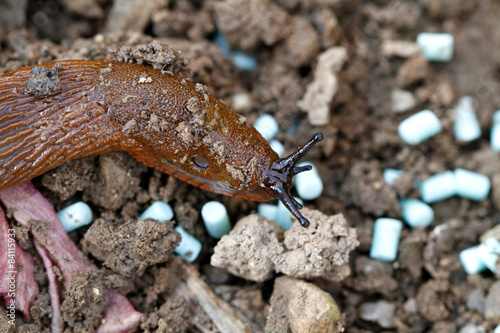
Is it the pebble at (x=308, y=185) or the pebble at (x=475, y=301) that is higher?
the pebble at (x=308, y=185)

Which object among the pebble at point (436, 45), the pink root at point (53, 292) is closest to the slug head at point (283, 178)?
the pink root at point (53, 292)

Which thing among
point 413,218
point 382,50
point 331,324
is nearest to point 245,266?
point 331,324

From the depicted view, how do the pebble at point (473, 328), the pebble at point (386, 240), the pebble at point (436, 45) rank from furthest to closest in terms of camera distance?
the pebble at point (436, 45)
the pebble at point (386, 240)
the pebble at point (473, 328)

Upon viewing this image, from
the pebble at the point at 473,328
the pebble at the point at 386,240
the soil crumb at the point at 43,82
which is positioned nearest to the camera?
the soil crumb at the point at 43,82

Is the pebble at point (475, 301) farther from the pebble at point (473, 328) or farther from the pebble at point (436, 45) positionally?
the pebble at point (436, 45)

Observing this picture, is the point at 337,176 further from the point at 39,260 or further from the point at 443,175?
the point at 39,260

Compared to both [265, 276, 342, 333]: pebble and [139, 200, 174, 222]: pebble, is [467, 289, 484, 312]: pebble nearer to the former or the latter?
[265, 276, 342, 333]: pebble
